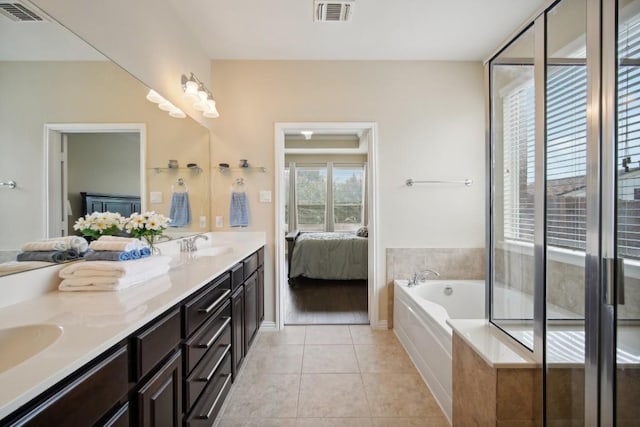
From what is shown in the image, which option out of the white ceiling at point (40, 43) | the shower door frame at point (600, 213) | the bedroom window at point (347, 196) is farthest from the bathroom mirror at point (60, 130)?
the bedroom window at point (347, 196)

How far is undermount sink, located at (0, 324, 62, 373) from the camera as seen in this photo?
0.76 m

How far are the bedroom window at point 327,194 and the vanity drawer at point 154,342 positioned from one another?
580cm

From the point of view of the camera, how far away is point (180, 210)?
2285 millimetres

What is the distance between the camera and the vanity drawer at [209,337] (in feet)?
3.90

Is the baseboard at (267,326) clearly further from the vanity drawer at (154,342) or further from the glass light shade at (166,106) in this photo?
the glass light shade at (166,106)

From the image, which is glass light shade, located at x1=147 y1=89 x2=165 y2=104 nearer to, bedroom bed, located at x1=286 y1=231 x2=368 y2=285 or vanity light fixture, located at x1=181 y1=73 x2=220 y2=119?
vanity light fixture, located at x1=181 y1=73 x2=220 y2=119

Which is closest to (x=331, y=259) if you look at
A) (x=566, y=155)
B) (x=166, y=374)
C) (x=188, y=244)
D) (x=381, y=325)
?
(x=381, y=325)

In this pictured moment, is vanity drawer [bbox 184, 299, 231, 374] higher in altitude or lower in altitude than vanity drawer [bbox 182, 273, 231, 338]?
lower

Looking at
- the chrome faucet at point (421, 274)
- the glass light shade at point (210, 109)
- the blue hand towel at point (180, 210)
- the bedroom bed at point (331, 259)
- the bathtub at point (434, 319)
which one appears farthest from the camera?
the bedroom bed at point (331, 259)

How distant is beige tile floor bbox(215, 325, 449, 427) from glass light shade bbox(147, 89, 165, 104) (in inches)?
79.6

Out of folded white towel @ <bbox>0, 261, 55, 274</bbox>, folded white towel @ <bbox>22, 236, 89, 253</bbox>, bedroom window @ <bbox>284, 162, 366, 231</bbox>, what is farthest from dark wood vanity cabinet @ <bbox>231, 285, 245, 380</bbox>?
bedroom window @ <bbox>284, 162, 366, 231</bbox>

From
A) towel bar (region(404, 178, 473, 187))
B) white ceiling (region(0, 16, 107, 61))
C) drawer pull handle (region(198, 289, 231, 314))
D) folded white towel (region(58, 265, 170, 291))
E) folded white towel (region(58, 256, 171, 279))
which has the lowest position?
drawer pull handle (region(198, 289, 231, 314))

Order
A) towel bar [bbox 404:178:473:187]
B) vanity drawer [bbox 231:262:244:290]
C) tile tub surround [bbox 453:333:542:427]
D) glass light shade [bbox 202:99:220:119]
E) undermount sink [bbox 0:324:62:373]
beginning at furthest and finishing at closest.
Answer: towel bar [bbox 404:178:473:187]
glass light shade [bbox 202:99:220:119]
vanity drawer [bbox 231:262:244:290]
tile tub surround [bbox 453:333:542:427]
undermount sink [bbox 0:324:62:373]

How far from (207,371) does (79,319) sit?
720 mm
